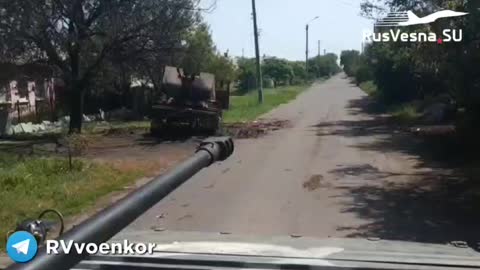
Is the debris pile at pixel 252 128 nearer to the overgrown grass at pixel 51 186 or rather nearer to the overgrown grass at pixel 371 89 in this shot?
the overgrown grass at pixel 51 186

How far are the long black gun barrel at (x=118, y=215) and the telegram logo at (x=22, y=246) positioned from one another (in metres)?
0.18

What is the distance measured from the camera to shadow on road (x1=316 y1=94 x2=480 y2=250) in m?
8.74

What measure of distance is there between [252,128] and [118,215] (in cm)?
2513

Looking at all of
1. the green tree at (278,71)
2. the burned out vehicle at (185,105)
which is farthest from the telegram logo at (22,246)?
the green tree at (278,71)

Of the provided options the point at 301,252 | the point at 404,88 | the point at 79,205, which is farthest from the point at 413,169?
the point at 404,88

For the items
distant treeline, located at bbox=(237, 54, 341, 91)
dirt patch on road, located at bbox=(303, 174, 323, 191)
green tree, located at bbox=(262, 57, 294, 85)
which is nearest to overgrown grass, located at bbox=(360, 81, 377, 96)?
distant treeline, located at bbox=(237, 54, 341, 91)

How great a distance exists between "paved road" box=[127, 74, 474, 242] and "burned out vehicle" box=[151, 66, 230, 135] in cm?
384

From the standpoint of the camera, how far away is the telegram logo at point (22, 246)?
87.6 inches

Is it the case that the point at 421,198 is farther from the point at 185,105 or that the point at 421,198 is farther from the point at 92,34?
the point at 92,34

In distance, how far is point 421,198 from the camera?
11336mm

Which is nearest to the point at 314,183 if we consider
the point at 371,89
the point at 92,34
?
the point at 92,34

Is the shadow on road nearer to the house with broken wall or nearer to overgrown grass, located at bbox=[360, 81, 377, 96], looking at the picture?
the house with broken wall

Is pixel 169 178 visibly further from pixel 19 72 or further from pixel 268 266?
pixel 19 72

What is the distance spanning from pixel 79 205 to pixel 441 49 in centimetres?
893
